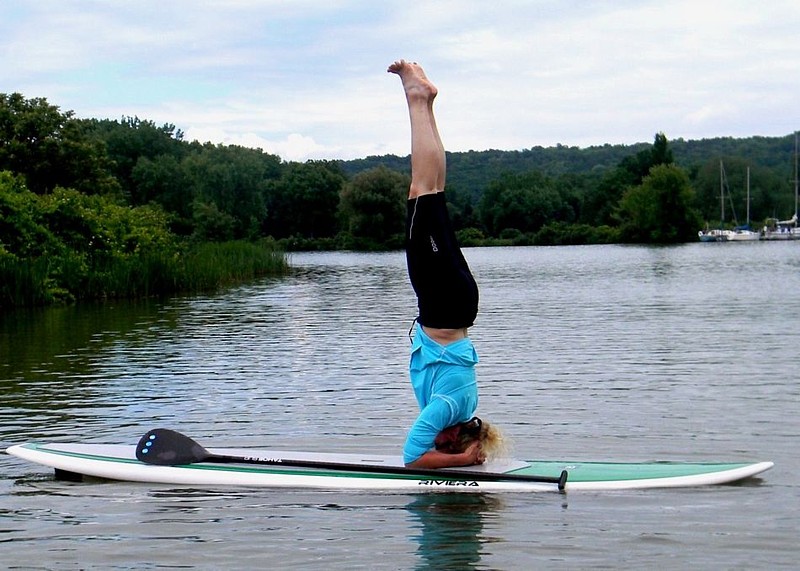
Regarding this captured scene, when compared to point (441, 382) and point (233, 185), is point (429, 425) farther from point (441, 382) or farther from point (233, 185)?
point (233, 185)

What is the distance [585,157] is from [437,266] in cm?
16805

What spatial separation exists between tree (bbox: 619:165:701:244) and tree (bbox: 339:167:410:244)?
1095 inches

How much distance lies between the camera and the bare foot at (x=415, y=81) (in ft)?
24.3

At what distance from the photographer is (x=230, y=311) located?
87.1ft

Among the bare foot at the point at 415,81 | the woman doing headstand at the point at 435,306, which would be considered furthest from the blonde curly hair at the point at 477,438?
the bare foot at the point at 415,81

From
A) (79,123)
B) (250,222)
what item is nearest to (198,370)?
(79,123)

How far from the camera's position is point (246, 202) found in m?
90.2

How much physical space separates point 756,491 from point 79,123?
43.6m

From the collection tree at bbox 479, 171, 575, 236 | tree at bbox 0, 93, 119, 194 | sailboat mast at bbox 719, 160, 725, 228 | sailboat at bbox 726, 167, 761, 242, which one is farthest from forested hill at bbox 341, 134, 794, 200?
tree at bbox 0, 93, 119, 194

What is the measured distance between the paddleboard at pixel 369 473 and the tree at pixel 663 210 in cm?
10748

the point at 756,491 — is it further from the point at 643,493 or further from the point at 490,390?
the point at 490,390

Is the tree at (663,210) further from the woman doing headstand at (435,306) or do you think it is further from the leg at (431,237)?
the leg at (431,237)

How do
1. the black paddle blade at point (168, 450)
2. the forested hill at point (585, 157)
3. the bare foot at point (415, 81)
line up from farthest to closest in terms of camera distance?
1. the forested hill at point (585, 157)
2. the black paddle blade at point (168, 450)
3. the bare foot at point (415, 81)

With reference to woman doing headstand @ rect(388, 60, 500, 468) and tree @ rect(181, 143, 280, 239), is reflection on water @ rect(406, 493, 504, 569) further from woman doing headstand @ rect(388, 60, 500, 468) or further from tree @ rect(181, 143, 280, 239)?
tree @ rect(181, 143, 280, 239)
